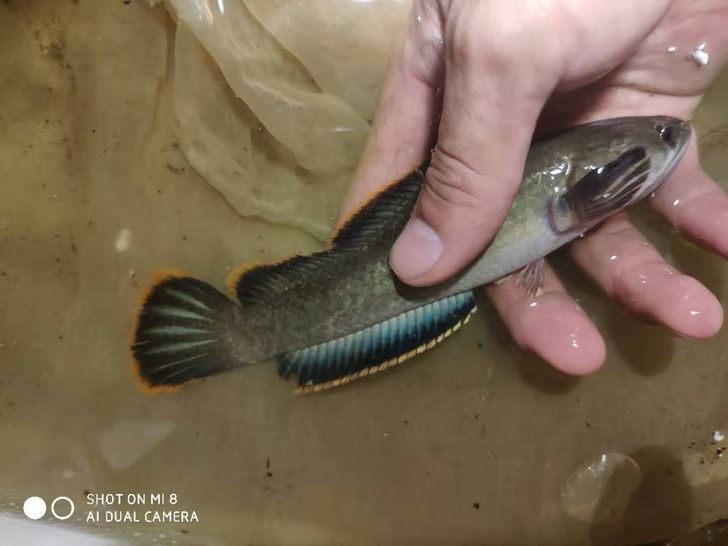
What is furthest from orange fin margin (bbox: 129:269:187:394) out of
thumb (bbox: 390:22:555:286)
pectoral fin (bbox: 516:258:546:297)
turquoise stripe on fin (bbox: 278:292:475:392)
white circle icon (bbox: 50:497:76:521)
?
pectoral fin (bbox: 516:258:546:297)

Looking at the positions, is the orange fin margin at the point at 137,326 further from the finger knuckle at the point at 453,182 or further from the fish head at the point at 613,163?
the fish head at the point at 613,163

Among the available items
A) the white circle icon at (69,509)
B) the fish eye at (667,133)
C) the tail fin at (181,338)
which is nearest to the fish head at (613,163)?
the fish eye at (667,133)

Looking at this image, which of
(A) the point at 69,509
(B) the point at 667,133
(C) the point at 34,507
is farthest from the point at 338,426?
(B) the point at 667,133

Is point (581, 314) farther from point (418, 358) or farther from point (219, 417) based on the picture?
point (219, 417)

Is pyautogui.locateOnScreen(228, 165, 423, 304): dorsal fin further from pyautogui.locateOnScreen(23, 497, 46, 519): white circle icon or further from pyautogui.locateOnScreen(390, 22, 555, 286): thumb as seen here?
pyautogui.locateOnScreen(23, 497, 46, 519): white circle icon

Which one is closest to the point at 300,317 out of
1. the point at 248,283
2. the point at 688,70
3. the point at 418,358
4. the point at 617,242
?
the point at 248,283
